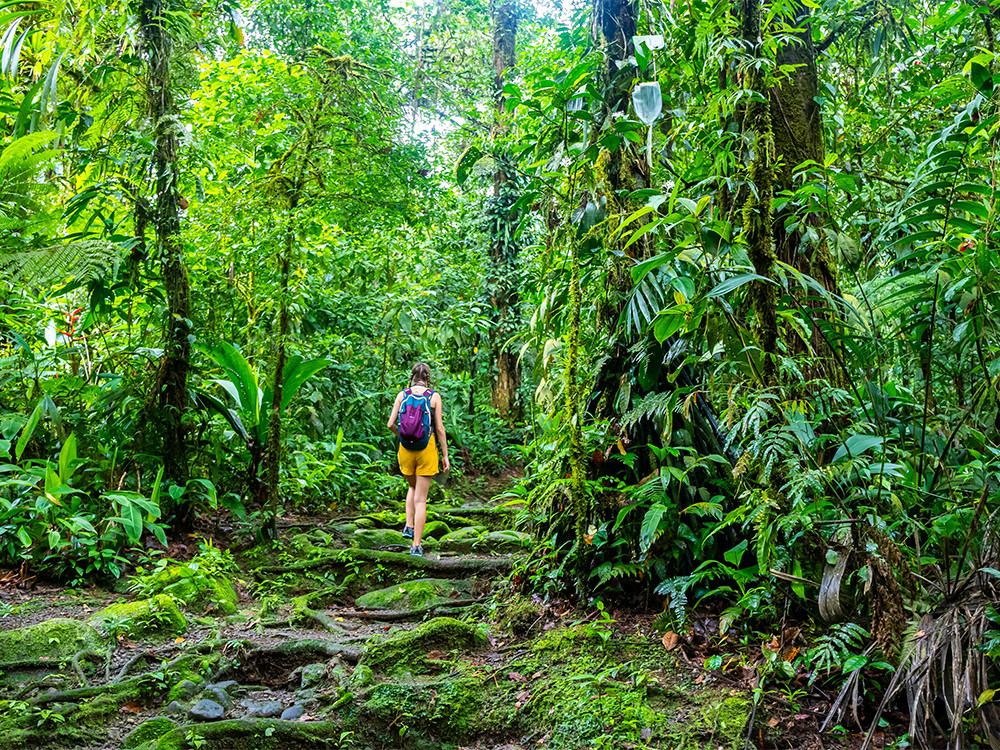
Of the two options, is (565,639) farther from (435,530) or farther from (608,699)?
(435,530)

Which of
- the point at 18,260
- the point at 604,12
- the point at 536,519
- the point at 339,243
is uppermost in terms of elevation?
the point at 604,12

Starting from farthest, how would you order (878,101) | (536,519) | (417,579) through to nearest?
(417,579) → (878,101) → (536,519)

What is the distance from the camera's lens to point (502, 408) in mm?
11734

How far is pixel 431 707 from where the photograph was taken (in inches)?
120

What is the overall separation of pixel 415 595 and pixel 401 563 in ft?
2.54

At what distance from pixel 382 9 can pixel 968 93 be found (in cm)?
1231

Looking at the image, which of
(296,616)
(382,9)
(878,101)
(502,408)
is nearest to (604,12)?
(878,101)

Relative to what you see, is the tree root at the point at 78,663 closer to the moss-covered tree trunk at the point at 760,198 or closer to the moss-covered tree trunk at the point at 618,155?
the moss-covered tree trunk at the point at 618,155

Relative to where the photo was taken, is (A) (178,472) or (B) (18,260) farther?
(A) (178,472)

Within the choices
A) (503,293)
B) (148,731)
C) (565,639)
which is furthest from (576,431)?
(503,293)

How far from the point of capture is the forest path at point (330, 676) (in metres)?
2.67

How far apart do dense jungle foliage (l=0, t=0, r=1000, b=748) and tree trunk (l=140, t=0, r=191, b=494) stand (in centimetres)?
2

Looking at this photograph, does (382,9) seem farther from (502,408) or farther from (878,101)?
(878,101)

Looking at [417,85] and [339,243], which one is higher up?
[417,85]
